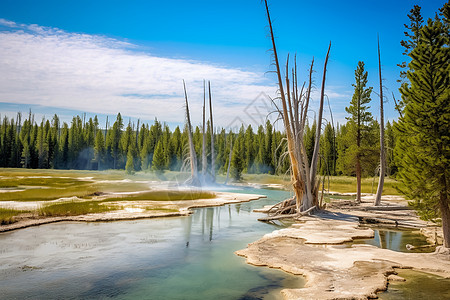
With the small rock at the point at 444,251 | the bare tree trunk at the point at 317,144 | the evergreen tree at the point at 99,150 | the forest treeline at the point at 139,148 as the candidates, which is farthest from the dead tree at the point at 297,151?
the evergreen tree at the point at 99,150

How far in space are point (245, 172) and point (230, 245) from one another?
70893mm

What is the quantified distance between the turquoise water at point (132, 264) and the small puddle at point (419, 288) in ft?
8.00

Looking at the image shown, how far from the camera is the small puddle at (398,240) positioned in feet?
46.1

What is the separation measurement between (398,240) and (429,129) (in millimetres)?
6329

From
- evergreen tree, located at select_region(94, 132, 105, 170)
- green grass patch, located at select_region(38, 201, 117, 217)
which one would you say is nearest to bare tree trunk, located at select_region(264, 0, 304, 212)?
green grass patch, located at select_region(38, 201, 117, 217)

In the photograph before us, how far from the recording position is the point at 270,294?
9.09 meters

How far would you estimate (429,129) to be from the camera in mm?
11984

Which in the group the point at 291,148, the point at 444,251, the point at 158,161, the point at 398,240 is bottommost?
the point at 398,240

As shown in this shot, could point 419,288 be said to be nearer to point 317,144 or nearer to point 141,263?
point 141,263

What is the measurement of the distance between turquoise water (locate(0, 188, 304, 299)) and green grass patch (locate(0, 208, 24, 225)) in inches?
66.6

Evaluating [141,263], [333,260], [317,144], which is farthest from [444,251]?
[317,144]

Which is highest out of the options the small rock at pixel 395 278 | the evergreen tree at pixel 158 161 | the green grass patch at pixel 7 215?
the evergreen tree at pixel 158 161

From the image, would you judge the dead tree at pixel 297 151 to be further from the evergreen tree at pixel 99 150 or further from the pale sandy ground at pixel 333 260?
the evergreen tree at pixel 99 150

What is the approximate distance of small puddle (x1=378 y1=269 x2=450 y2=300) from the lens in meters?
8.73
